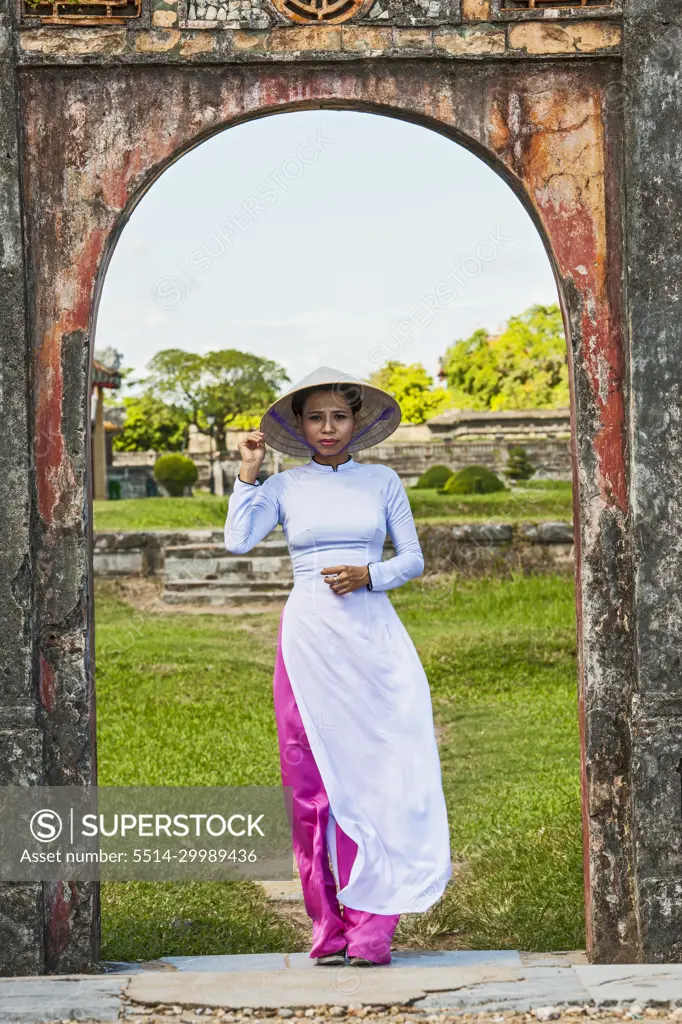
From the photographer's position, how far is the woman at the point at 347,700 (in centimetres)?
372

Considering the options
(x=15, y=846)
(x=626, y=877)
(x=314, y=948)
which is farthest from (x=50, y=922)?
(x=626, y=877)

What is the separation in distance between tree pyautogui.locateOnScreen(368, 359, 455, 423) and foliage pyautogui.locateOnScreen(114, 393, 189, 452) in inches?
313

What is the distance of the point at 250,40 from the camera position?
149 inches

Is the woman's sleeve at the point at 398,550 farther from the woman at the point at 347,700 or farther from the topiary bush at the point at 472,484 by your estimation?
the topiary bush at the point at 472,484

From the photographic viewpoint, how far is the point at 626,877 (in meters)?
3.82

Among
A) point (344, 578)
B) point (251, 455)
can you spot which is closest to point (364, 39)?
point (251, 455)

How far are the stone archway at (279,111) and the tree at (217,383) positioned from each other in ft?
103

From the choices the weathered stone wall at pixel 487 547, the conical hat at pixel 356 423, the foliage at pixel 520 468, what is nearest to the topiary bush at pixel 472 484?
the foliage at pixel 520 468

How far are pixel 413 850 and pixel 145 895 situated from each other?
1737 mm

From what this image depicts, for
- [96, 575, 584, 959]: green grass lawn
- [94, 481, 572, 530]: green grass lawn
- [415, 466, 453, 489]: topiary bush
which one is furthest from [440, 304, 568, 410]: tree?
[96, 575, 584, 959]: green grass lawn

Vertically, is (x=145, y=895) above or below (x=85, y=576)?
below

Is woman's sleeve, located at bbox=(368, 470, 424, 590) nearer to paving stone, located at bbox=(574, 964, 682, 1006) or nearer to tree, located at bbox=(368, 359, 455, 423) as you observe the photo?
paving stone, located at bbox=(574, 964, 682, 1006)

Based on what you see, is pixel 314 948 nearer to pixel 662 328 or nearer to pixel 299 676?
pixel 299 676

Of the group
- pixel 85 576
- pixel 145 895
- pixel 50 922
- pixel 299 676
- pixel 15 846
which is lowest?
pixel 145 895
